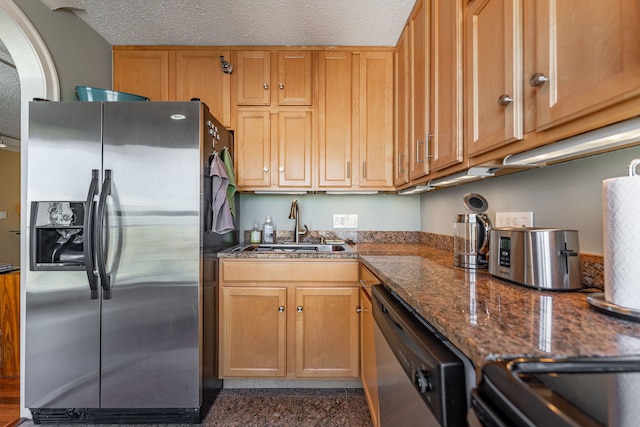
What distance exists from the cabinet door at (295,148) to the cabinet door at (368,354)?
3.12 ft

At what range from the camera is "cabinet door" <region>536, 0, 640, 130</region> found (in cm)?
59

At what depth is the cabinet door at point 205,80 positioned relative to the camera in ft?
7.07

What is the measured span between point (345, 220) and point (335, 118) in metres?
0.82

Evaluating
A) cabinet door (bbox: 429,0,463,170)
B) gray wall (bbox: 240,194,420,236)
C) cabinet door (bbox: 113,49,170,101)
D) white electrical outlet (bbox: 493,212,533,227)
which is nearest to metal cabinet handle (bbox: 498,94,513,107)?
cabinet door (bbox: 429,0,463,170)

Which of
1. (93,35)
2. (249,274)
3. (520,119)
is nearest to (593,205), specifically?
(520,119)

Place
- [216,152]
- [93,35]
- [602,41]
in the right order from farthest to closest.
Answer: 1. [93,35]
2. [216,152]
3. [602,41]

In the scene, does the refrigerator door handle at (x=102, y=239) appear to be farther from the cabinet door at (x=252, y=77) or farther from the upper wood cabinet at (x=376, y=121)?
the upper wood cabinet at (x=376, y=121)

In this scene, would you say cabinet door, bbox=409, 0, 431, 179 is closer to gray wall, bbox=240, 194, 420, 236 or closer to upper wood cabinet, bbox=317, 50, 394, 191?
upper wood cabinet, bbox=317, 50, 394, 191

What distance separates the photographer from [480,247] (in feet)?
4.06

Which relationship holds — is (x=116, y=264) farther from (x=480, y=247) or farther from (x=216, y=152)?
(x=480, y=247)

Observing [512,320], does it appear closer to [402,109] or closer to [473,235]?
[473,235]

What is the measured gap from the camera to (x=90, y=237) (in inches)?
59.6

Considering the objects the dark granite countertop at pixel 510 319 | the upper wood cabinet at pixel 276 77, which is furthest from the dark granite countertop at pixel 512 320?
the upper wood cabinet at pixel 276 77

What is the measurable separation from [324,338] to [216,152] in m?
1.34
